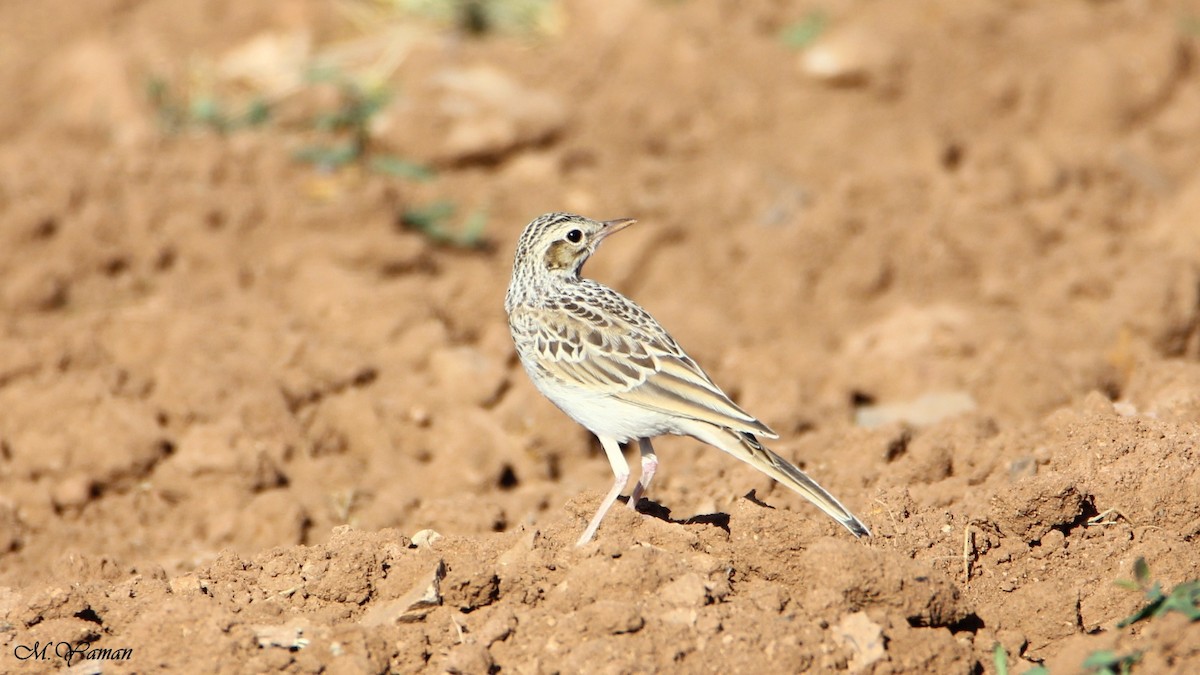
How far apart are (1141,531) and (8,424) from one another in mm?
5775

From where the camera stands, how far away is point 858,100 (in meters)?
12.2

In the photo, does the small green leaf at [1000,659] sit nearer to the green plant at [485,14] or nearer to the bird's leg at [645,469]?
the bird's leg at [645,469]

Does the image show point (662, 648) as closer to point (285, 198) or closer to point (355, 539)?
point (355, 539)

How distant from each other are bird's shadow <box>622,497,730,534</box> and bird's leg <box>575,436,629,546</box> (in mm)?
167

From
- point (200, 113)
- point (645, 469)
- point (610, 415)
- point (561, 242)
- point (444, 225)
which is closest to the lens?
point (610, 415)

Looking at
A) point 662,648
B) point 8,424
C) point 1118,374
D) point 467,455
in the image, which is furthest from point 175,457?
point 1118,374

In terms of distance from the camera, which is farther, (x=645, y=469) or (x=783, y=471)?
(x=645, y=469)

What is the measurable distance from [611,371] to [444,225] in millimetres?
4863

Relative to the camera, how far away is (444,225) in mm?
10562

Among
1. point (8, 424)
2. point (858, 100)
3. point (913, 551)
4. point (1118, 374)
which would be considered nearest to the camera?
point (913, 551)

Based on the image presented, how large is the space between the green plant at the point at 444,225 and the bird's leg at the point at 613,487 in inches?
179

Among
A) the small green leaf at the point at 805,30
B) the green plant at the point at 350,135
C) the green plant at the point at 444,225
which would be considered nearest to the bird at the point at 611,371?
the green plant at the point at 444,225

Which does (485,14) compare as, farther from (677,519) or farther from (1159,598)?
(1159,598)

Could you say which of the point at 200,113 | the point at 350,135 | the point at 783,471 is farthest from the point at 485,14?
the point at 783,471
